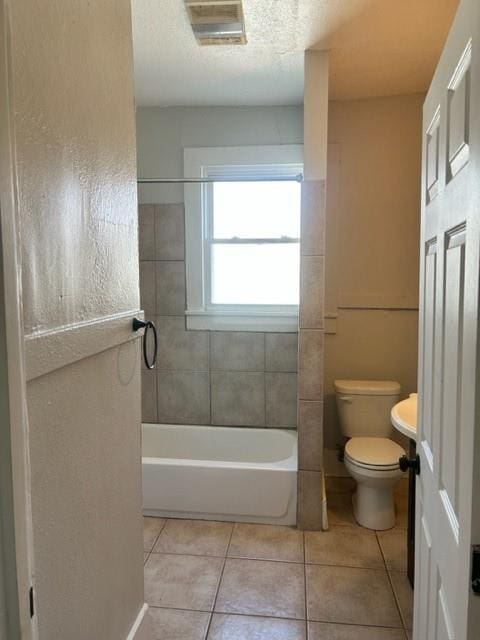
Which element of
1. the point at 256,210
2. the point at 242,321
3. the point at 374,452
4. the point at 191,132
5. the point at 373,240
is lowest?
the point at 374,452

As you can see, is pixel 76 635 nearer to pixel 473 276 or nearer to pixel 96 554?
pixel 96 554

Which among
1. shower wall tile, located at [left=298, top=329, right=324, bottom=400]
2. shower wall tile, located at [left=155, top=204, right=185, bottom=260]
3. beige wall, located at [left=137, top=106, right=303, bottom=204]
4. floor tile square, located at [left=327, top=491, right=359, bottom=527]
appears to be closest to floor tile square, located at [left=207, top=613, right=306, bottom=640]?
floor tile square, located at [left=327, top=491, right=359, bottom=527]

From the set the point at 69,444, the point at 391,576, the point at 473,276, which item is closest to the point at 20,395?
the point at 69,444

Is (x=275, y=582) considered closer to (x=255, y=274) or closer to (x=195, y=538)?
(x=195, y=538)

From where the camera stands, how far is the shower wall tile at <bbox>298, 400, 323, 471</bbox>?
2.62 m

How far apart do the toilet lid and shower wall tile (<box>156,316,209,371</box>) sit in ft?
3.73

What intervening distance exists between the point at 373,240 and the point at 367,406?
1.10 meters

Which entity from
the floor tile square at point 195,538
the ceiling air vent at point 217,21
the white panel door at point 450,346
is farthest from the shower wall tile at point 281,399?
the ceiling air vent at point 217,21

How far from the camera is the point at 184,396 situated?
3395mm

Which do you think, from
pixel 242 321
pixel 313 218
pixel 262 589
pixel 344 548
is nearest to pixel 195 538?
pixel 262 589

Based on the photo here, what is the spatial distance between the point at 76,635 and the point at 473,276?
128 centimetres

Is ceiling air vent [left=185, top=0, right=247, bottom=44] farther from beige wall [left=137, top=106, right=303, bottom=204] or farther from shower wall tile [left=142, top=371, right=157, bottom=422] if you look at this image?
shower wall tile [left=142, top=371, right=157, bottom=422]

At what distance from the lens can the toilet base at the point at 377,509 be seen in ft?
8.78

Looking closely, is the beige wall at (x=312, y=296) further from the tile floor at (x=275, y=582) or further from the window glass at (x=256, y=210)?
the window glass at (x=256, y=210)
